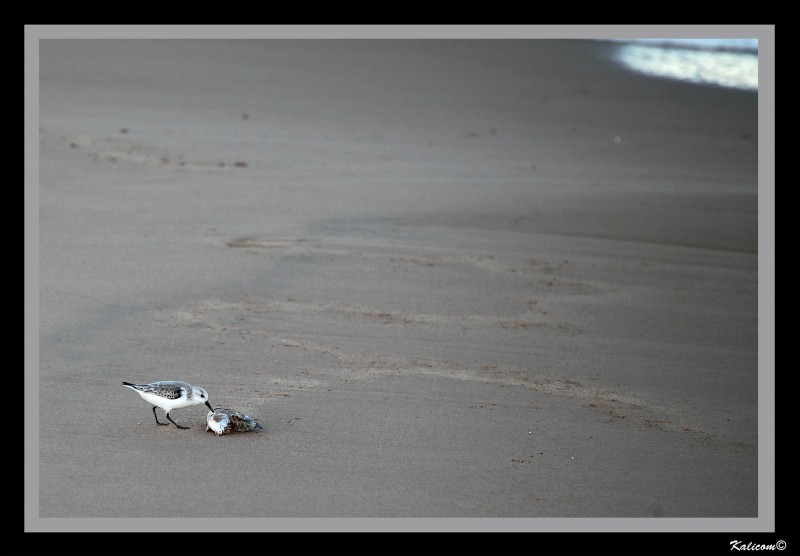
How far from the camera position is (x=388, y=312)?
18.6 feet

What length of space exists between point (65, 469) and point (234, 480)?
2.15ft

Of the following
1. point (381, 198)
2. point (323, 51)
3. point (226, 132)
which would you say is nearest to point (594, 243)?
point (381, 198)

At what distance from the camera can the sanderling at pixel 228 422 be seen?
3869 mm

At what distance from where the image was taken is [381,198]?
838 centimetres

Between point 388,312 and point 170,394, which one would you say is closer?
point 170,394

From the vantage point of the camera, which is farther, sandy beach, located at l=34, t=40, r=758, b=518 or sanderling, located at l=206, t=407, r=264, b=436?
sanderling, located at l=206, t=407, r=264, b=436

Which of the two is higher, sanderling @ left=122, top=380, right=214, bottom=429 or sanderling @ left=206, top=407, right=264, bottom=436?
sanderling @ left=122, top=380, right=214, bottom=429

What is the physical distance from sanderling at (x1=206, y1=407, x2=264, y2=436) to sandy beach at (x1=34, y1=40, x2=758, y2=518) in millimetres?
86

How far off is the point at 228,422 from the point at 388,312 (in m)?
1.94

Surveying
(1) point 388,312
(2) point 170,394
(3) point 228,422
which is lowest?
(3) point 228,422

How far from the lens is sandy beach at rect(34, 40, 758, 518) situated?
370 cm

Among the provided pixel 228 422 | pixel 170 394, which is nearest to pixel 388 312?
pixel 228 422

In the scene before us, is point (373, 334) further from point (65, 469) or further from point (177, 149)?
point (177, 149)

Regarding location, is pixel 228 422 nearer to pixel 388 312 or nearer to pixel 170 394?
pixel 170 394
